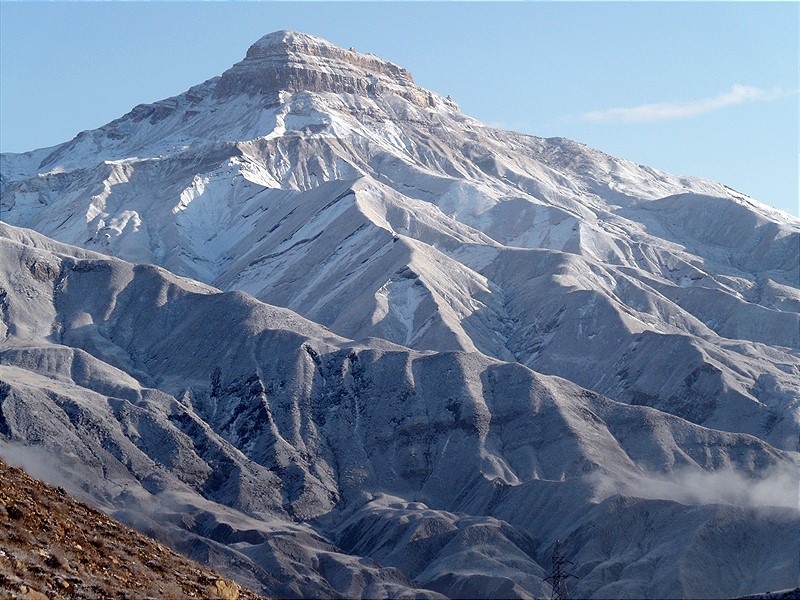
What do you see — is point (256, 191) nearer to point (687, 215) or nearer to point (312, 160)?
point (312, 160)

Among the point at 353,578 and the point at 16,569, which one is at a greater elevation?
the point at 16,569

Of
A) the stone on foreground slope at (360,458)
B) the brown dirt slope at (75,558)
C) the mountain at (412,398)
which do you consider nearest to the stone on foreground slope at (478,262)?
the mountain at (412,398)

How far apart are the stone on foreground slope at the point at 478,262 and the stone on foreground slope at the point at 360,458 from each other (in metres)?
12.3

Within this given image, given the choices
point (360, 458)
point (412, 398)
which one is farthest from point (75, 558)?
point (412, 398)

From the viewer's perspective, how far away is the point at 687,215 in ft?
652

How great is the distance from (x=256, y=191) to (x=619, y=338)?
70.7 metres

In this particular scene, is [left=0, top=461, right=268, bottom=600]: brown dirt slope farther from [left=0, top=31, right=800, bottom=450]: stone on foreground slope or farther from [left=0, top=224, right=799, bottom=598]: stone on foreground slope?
[left=0, top=31, right=800, bottom=450]: stone on foreground slope

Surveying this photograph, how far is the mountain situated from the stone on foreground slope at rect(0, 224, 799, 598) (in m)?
0.22

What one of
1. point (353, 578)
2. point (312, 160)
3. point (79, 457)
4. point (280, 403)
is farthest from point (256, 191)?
point (353, 578)

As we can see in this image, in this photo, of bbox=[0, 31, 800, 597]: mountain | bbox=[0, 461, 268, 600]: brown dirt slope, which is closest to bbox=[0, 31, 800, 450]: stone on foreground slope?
bbox=[0, 31, 800, 597]: mountain

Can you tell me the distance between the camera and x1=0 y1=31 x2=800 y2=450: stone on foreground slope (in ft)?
406

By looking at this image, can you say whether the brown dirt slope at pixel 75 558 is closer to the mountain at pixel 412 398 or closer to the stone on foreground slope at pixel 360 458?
the stone on foreground slope at pixel 360 458

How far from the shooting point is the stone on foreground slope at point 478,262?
124 meters

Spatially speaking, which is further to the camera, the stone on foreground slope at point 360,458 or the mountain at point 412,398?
the mountain at point 412,398
